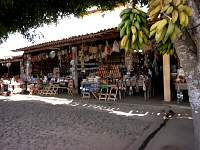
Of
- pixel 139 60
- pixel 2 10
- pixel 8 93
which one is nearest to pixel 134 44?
pixel 2 10

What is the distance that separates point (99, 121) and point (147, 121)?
1404 mm

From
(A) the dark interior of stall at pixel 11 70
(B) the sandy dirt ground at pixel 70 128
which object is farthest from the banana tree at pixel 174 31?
(A) the dark interior of stall at pixel 11 70

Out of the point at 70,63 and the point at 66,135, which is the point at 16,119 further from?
the point at 70,63

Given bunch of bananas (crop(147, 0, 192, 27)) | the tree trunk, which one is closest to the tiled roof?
the tree trunk

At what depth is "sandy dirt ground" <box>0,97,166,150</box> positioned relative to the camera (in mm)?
7340

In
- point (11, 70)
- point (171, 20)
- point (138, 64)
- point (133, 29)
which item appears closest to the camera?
point (171, 20)

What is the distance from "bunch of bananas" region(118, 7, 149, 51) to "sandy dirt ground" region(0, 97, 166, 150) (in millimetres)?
3822

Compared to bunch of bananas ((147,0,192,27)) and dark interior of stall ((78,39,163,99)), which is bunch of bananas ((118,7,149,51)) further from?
dark interior of stall ((78,39,163,99))

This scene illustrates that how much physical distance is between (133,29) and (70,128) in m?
5.98

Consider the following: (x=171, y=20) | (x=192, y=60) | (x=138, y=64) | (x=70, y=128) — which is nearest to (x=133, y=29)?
(x=171, y=20)

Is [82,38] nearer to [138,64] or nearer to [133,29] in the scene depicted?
[138,64]

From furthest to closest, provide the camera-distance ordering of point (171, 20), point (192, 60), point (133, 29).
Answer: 1. point (192, 60)
2. point (133, 29)
3. point (171, 20)

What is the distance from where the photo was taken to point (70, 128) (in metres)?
9.04

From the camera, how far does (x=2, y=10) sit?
7.54 m
